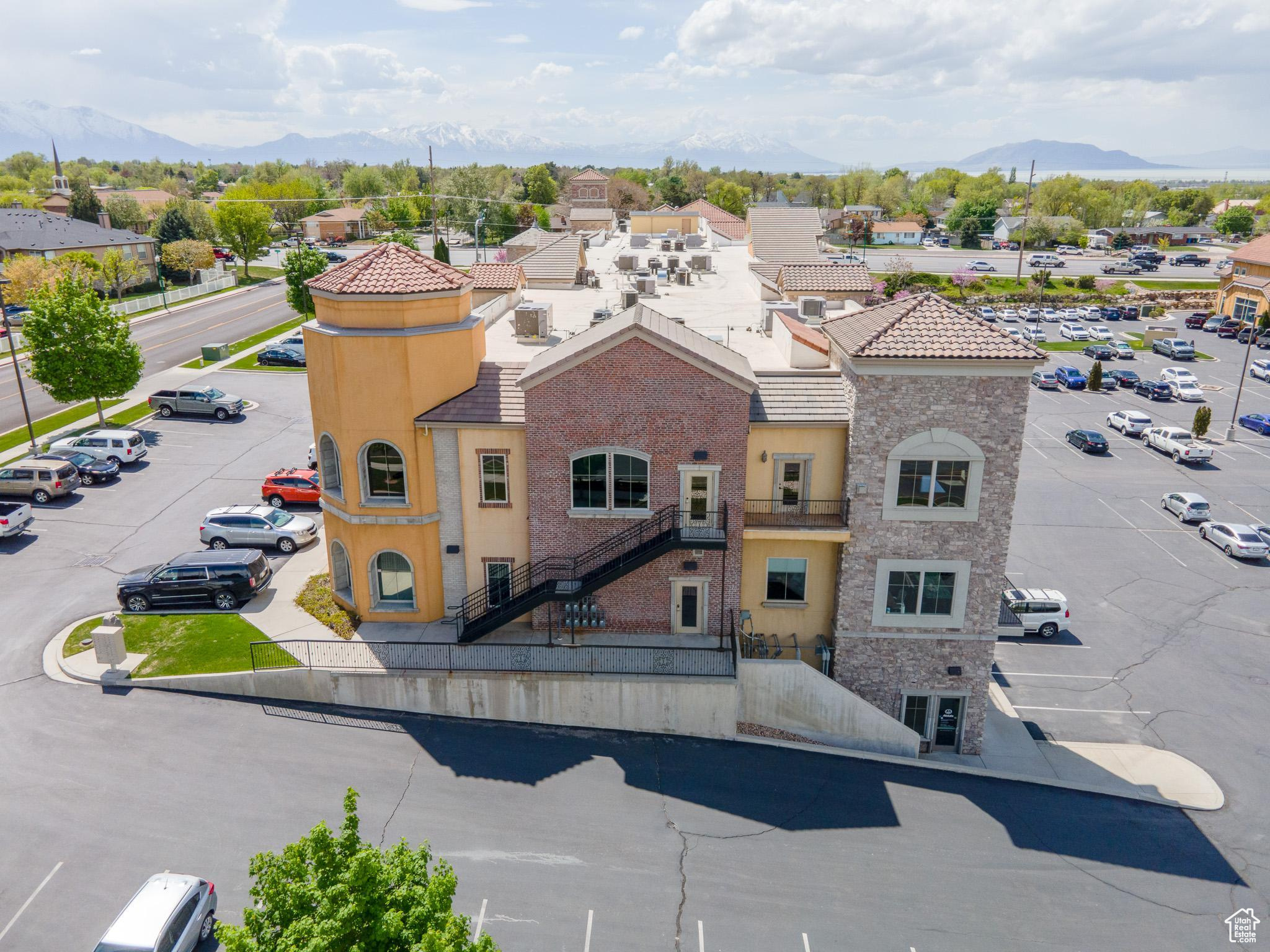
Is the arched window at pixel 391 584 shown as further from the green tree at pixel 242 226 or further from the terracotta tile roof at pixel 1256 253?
the terracotta tile roof at pixel 1256 253

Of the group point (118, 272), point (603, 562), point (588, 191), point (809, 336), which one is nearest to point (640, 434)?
point (603, 562)

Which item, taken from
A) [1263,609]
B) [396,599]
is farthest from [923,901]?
[1263,609]

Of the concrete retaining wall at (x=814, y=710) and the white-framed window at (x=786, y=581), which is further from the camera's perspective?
the white-framed window at (x=786, y=581)

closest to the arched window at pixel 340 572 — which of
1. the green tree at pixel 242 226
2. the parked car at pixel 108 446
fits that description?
the parked car at pixel 108 446

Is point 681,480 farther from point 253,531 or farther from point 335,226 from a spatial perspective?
point 335,226

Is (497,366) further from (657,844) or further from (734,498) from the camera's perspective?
(657,844)

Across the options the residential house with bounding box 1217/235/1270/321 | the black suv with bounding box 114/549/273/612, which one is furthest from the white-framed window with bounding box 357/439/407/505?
the residential house with bounding box 1217/235/1270/321

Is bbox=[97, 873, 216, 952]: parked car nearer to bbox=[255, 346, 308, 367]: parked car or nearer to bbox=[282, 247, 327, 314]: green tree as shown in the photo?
bbox=[255, 346, 308, 367]: parked car
